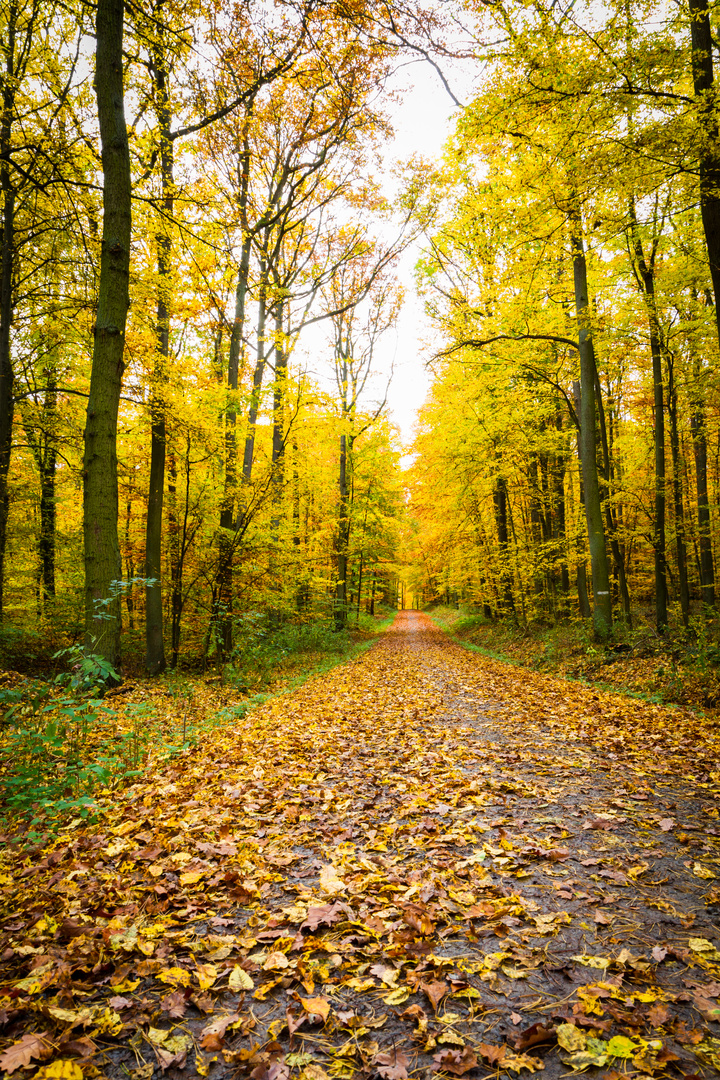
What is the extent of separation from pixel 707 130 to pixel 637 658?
7.60 metres

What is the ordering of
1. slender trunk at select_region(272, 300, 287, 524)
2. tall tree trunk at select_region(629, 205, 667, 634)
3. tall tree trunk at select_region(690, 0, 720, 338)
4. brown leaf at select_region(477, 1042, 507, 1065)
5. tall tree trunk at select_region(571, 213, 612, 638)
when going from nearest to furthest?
brown leaf at select_region(477, 1042, 507, 1065) → tall tree trunk at select_region(690, 0, 720, 338) → tall tree trunk at select_region(571, 213, 612, 638) → tall tree trunk at select_region(629, 205, 667, 634) → slender trunk at select_region(272, 300, 287, 524)

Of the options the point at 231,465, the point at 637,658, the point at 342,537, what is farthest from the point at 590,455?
the point at 342,537

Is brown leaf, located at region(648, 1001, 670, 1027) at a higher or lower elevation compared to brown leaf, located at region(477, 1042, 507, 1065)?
higher

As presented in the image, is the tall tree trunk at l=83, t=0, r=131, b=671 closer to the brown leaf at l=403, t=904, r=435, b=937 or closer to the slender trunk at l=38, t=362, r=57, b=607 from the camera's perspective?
the brown leaf at l=403, t=904, r=435, b=937

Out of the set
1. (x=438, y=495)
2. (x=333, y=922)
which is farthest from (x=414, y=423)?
(x=333, y=922)

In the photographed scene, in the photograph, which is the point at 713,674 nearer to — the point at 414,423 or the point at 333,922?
the point at 333,922

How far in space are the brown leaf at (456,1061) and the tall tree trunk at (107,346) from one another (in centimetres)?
542

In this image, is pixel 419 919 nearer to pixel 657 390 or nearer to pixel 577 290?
pixel 577 290

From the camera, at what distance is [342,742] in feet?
A: 18.5

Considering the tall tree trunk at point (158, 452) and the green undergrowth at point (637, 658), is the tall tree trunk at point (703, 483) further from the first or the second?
the tall tree trunk at point (158, 452)

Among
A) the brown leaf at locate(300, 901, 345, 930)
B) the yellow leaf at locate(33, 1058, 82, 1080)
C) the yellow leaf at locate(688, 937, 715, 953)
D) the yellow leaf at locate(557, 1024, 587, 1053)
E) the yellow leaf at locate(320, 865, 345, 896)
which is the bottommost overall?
the yellow leaf at locate(320, 865, 345, 896)

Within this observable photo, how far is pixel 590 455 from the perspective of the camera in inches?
398

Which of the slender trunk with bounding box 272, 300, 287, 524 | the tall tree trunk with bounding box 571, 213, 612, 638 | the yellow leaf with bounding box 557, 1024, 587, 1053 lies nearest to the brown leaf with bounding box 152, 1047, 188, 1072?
the yellow leaf with bounding box 557, 1024, 587, 1053

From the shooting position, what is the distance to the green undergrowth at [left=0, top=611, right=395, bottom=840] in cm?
348
